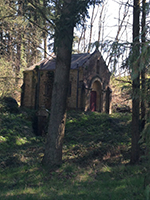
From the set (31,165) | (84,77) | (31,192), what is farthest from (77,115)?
(31,192)

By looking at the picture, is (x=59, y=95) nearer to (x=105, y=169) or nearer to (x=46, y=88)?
(x=105, y=169)

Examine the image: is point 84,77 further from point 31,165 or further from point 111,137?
point 31,165

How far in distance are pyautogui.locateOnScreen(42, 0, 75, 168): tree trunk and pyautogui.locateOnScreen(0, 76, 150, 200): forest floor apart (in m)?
0.61

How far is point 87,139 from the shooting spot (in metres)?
13.4

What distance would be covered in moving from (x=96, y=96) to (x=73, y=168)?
16789 millimetres

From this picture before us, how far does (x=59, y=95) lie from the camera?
8.65m

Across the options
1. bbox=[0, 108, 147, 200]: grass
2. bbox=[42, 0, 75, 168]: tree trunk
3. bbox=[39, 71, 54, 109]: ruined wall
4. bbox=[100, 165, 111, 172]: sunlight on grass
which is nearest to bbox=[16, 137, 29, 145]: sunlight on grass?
bbox=[0, 108, 147, 200]: grass

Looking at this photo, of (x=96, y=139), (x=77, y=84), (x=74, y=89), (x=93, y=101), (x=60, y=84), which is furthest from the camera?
(x=93, y=101)

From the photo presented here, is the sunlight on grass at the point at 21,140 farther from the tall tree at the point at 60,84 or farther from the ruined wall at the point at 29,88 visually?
the ruined wall at the point at 29,88

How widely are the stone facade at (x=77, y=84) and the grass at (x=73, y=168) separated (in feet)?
21.3

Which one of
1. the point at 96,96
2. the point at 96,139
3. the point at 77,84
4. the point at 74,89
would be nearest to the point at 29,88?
the point at 74,89

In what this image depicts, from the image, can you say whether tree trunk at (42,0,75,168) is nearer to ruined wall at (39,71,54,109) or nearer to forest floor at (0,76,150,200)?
forest floor at (0,76,150,200)

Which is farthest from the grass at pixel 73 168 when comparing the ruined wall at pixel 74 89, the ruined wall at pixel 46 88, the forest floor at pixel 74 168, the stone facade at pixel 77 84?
the ruined wall at pixel 46 88

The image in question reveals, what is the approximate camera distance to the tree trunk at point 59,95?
337 inches
